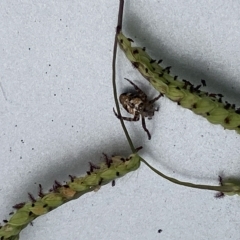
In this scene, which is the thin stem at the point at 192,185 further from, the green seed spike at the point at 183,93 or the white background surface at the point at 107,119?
the green seed spike at the point at 183,93

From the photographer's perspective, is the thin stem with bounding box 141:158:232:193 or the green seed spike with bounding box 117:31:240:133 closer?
the green seed spike with bounding box 117:31:240:133

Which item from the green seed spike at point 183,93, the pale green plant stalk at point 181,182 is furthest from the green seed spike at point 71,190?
the green seed spike at point 183,93

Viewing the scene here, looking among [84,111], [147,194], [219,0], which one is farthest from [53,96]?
[219,0]

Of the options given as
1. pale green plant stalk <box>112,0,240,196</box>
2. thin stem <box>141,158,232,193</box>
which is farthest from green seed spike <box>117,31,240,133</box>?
thin stem <box>141,158,232,193</box>

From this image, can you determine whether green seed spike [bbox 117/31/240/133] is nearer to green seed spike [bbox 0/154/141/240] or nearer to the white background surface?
the white background surface

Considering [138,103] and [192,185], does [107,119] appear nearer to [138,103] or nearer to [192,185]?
[138,103]
